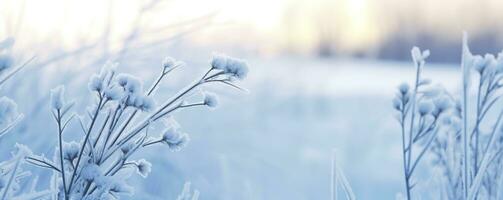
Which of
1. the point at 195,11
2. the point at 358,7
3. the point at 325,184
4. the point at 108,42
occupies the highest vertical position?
the point at 358,7

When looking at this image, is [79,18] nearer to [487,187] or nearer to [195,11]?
[195,11]

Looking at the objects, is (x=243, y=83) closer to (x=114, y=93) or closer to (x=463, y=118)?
(x=463, y=118)

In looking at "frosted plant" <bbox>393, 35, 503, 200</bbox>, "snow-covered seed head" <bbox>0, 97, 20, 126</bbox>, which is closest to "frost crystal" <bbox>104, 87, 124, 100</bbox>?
"snow-covered seed head" <bbox>0, 97, 20, 126</bbox>

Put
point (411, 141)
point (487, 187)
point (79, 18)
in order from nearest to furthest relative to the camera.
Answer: point (411, 141) < point (487, 187) < point (79, 18)

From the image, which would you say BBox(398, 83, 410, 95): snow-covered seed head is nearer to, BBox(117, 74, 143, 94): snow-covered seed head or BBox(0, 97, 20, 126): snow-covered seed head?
BBox(117, 74, 143, 94): snow-covered seed head

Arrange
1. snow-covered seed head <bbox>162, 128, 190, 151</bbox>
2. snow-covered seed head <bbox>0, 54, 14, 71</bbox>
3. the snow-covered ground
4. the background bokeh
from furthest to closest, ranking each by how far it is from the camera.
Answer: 1. the snow-covered ground
2. the background bokeh
3. snow-covered seed head <bbox>162, 128, 190, 151</bbox>
4. snow-covered seed head <bbox>0, 54, 14, 71</bbox>

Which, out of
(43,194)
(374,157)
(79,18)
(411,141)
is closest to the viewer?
(43,194)

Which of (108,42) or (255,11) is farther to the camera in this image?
(255,11)

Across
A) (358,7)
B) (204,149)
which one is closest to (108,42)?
(204,149)

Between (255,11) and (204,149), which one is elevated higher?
(255,11)
